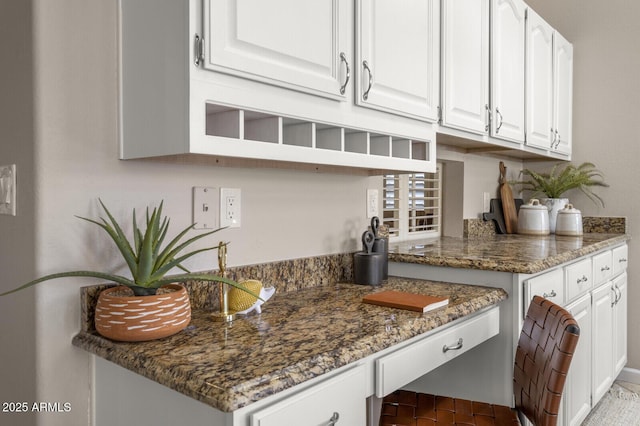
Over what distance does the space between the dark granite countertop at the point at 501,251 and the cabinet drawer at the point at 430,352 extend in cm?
18

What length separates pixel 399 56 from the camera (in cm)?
155

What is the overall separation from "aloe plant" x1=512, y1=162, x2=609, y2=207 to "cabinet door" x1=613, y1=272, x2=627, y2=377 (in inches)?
23.9

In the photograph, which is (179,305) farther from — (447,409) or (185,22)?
(447,409)

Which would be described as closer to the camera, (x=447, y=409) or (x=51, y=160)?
(x=51, y=160)

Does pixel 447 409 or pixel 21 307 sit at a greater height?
pixel 21 307

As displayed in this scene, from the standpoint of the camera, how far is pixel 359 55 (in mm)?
1394

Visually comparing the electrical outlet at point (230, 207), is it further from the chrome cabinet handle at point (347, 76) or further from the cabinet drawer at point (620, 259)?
the cabinet drawer at point (620, 259)

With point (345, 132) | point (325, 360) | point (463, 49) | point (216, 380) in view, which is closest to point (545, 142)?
point (463, 49)

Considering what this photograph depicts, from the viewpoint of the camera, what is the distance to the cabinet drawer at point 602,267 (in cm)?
239

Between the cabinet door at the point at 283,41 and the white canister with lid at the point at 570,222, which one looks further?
the white canister with lid at the point at 570,222

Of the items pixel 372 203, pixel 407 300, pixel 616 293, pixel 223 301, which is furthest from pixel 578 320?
pixel 223 301

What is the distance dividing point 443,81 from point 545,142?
1298 mm

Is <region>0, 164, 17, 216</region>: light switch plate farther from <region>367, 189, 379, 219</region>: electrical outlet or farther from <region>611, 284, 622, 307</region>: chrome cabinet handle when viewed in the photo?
<region>611, 284, 622, 307</region>: chrome cabinet handle

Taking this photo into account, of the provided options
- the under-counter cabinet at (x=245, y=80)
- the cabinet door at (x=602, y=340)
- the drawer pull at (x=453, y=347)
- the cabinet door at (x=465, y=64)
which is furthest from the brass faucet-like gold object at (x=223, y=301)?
the cabinet door at (x=602, y=340)
